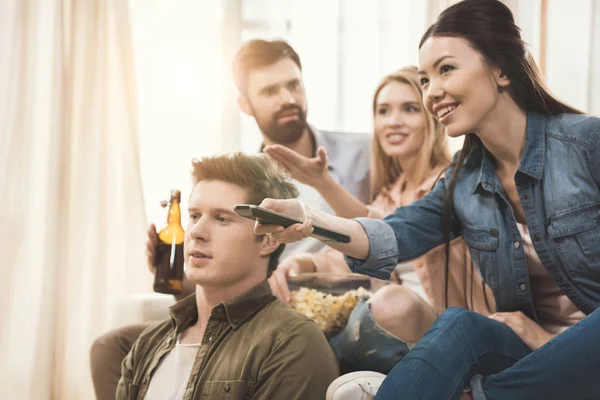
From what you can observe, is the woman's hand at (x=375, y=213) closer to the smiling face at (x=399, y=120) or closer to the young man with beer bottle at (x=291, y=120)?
the young man with beer bottle at (x=291, y=120)

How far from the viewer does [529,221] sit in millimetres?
1490

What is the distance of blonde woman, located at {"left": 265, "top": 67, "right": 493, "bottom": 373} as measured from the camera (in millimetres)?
1585

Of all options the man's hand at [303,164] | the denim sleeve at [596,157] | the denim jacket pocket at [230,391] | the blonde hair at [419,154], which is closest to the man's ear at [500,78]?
the denim sleeve at [596,157]

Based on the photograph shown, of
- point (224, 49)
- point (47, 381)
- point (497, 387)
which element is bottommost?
point (47, 381)

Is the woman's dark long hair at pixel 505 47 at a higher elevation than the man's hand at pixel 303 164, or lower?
higher

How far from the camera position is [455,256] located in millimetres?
1908

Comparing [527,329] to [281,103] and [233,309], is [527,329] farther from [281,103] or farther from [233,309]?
[281,103]

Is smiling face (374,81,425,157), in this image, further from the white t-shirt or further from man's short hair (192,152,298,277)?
the white t-shirt

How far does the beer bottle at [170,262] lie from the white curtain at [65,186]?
486mm

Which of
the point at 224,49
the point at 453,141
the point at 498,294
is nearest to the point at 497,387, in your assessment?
the point at 498,294

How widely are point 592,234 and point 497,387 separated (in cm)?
41

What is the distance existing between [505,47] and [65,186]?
5.35ft

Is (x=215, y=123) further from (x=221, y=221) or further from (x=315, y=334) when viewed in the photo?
(x=315, y=334)

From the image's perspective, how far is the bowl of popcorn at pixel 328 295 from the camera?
175cm
